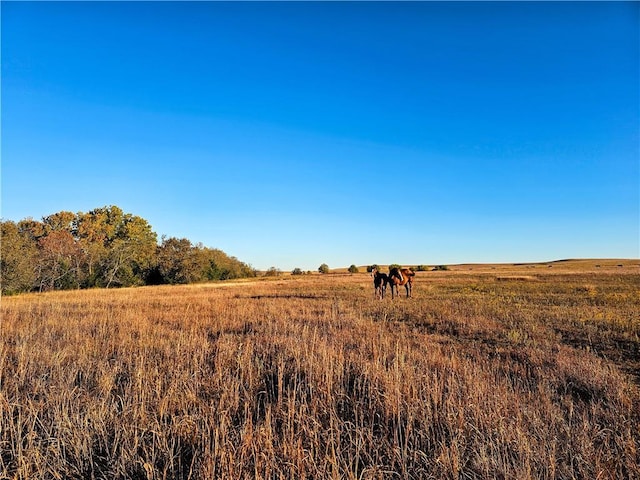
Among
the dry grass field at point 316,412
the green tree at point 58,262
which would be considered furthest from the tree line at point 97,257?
the dry grass field at point 316,412

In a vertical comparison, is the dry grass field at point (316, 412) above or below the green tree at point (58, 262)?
below

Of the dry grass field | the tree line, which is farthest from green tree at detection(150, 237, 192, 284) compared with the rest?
the dry grass field

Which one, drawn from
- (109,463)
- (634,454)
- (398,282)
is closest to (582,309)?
(398,282)

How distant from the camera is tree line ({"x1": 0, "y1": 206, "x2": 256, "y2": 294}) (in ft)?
121

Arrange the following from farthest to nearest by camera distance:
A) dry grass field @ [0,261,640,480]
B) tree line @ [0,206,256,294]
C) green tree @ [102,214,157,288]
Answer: green tree @ [102,214,157,288], tree line @ [0,206,256,294], dry grass field @ [0,261,640,480]

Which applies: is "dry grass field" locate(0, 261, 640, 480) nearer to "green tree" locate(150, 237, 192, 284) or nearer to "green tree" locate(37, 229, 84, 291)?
"green tree" locate(37, 229, 84, 291)

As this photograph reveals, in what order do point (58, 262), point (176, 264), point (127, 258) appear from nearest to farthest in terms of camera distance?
point (58, 262)
point (127, 258)
point (176, 264)

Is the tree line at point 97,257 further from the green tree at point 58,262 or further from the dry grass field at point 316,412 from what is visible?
the dry grass field at point 316,412

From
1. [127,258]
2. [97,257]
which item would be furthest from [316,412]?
[127,258]

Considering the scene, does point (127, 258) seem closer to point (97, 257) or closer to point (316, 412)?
point (97, 257)

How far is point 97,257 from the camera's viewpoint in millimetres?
48125

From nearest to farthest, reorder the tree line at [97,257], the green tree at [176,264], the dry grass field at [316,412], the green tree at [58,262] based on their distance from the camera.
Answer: the dry grass field at [316,412]
the tree line at [97,257]
the green tree at [58,262]
the green tree at [176,264]

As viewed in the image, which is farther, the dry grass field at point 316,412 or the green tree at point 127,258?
the green tree at point 127,258

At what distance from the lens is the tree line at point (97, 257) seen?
37.0 metres
